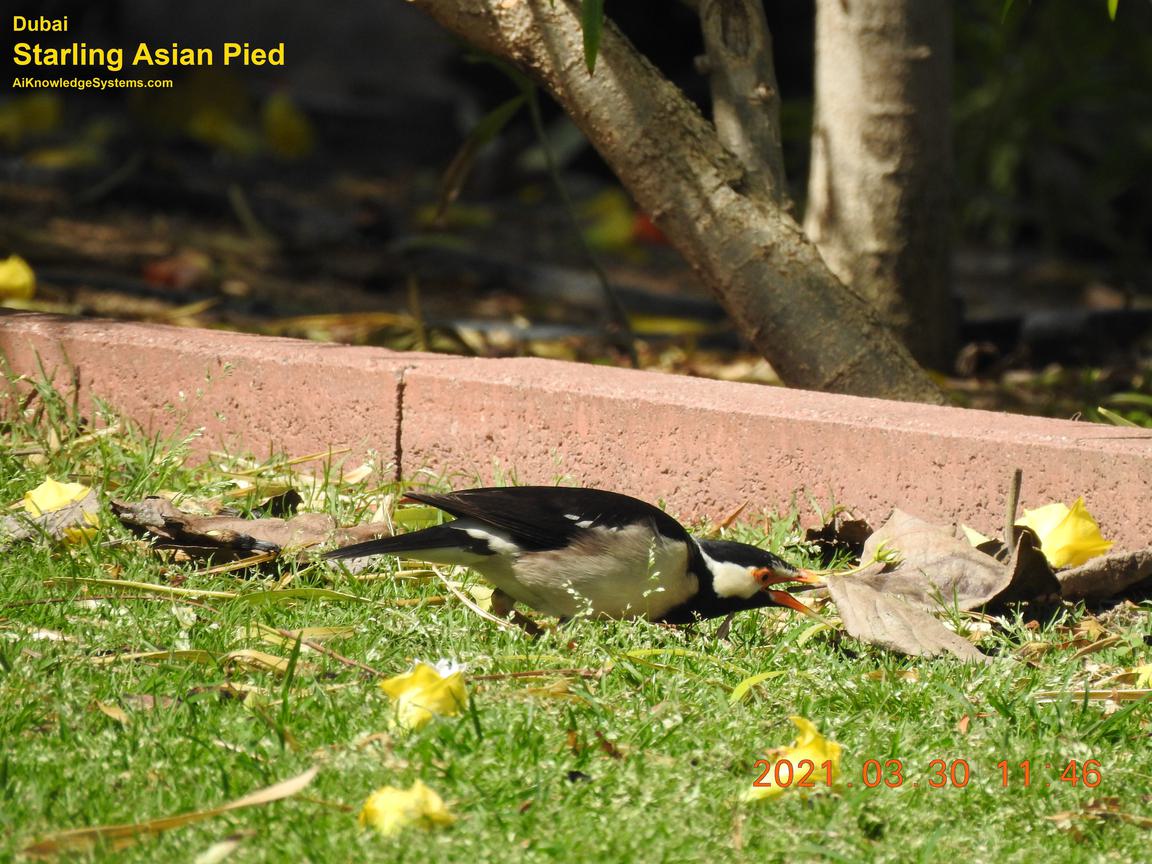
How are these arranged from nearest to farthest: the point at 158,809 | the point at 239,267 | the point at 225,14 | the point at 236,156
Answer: the point at 158,809
the point at 239,267
the point at 236,156
the point at 225,14

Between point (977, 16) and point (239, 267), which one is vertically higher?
point (977, 16)

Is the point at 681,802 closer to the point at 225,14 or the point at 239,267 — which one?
the point at 239,267

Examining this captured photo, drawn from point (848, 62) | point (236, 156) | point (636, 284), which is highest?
point (848, 62)

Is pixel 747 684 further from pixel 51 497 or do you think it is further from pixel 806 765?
pixel 51 497

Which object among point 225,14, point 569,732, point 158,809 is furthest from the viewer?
point 225,14

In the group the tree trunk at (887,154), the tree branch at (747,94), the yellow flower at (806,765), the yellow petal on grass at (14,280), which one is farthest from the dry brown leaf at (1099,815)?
the yellow petal on grass at (14,280)

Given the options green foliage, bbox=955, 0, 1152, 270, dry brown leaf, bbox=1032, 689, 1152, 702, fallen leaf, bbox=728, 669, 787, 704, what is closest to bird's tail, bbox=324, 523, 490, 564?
fallen leaf, bbox=728, 669, 787, 704

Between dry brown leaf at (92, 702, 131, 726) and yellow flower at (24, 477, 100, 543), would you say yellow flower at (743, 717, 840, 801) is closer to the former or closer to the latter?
dry brown leaf at (92, 702, 131, 726)

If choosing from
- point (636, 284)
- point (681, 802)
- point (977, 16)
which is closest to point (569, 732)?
point (681, 802)

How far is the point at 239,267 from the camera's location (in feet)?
21.8

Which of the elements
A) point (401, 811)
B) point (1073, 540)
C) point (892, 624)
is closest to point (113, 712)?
point (401, 811)

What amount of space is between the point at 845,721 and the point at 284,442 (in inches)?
74.0

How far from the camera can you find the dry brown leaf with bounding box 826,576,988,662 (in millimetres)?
2809

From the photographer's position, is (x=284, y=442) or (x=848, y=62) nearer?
(x=284, y=442)
